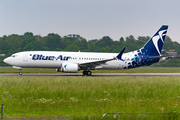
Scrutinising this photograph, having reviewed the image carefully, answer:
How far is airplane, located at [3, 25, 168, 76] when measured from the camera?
110 feet

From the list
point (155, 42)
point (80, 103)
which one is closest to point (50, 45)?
point (155, 42)

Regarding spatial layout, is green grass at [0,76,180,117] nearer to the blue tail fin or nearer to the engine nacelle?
the engine nacelle

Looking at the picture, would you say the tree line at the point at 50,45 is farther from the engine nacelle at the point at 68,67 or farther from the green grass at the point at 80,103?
the green grass at the point at 80,103

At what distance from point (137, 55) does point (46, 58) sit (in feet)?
44.6

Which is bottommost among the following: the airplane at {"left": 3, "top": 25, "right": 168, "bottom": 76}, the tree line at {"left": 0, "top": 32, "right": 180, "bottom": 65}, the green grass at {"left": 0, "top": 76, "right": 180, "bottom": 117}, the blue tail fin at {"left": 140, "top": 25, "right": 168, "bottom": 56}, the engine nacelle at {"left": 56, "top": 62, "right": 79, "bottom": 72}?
the green grass at {"left": 0, "top": 76, "right": 180, "bottom": 117}

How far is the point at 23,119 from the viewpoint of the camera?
33.3ft

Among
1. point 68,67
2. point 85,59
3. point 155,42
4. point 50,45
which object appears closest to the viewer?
point 68,67

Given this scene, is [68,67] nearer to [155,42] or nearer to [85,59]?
[85,59]

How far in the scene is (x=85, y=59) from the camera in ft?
116

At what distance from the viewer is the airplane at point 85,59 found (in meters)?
33.5

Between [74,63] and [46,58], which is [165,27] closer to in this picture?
[74,63]

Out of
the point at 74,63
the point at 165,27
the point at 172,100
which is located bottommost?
the point at 172,100

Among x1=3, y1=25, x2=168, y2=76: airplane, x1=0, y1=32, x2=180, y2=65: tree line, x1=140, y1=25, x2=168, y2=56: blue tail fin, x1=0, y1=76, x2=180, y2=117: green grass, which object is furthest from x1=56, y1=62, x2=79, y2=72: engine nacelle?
x1=0, y1=32, x2=180, y2=65: tree line

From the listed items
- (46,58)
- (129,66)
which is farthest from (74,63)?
(129,66)
